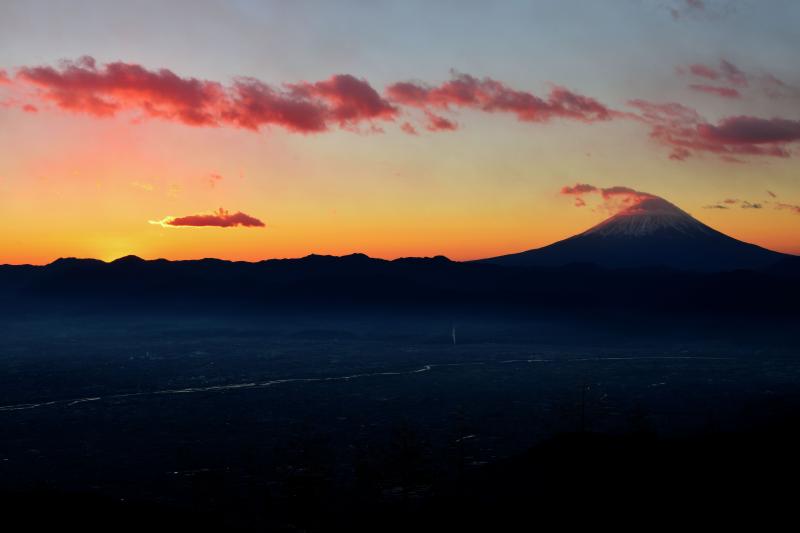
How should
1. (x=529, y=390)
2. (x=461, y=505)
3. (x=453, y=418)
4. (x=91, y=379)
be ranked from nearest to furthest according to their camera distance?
1. (x=461, y=505)
2. (x=453, y=418)
3. (x=529, y=390)
4. (x=91, y=379)

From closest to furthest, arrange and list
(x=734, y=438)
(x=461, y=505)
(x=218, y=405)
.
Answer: (x=461, y=505) < (x=734, y=438) < (x=218, y=405)

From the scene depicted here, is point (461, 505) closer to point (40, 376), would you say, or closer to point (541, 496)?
point (541, 496)

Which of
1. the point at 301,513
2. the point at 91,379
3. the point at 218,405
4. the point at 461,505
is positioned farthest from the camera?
the point at 91,379

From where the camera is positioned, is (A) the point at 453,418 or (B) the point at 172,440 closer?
(B) the point at 172,440

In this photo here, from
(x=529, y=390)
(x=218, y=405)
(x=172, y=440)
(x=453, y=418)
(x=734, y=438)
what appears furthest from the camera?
(x=529, y=390)

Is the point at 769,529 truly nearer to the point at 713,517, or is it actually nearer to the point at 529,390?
the point at 713,517

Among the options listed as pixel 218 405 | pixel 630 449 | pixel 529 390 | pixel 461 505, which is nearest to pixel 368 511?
pixel 461 505

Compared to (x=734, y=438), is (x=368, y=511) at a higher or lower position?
lower

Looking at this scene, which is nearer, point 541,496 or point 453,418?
point 541,496

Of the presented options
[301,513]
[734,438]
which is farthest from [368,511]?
[734,438]
